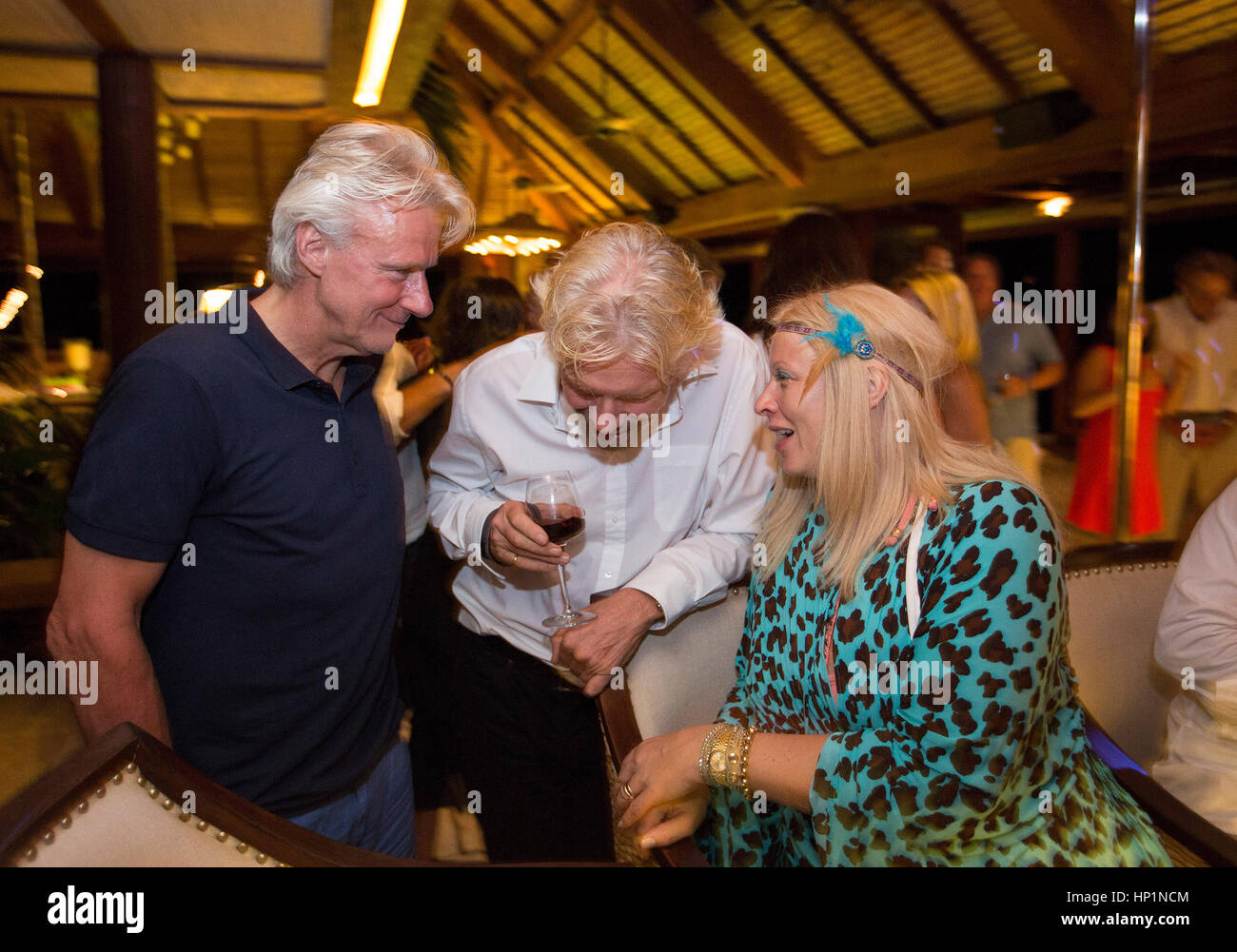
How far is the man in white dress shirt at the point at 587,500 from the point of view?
1527 millimetres

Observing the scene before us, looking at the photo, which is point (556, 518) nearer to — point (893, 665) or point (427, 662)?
point (893, 665)

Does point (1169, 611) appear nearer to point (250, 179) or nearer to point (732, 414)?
point (732, 414)

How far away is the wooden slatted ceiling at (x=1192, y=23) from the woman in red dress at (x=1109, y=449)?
1854mm

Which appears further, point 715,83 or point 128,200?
point 715,83

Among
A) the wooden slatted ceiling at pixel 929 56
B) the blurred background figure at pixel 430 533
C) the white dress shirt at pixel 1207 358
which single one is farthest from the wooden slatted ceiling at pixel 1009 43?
the blurred background figure at pixel 430 533

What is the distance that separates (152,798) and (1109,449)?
4839mm

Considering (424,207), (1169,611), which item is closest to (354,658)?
(424,207)

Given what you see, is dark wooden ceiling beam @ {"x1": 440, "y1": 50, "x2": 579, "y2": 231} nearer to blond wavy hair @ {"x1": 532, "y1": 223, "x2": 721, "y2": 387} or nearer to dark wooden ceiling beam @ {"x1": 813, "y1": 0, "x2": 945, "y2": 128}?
dark wooden ceiling beam @ {"x1": 813, "y1": 0, "x2": 945, "y2": 128}

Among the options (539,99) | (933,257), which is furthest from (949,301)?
(539,99)

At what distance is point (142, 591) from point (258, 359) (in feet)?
1.19

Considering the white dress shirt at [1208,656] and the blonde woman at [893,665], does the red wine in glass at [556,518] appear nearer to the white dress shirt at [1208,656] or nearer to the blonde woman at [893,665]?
the blonde woman at [893,665]

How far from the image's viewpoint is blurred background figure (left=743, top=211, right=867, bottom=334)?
97.7 inches

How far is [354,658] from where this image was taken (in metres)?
1.43

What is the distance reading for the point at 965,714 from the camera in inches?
46.2
